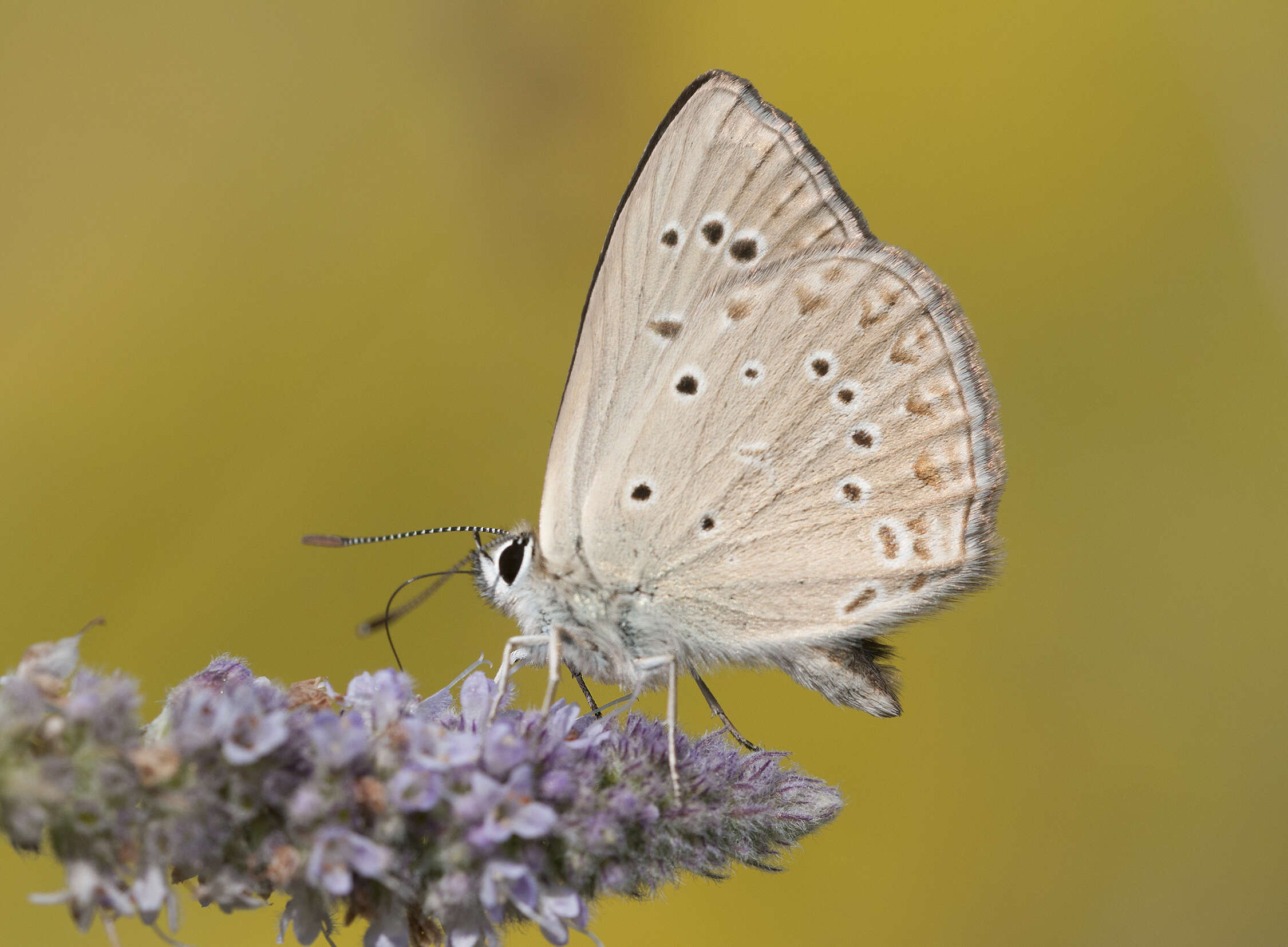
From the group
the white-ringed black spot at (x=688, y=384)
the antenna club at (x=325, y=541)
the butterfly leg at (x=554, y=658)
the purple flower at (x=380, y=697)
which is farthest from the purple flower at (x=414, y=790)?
the white-ringed black spot at (x=688, y=384)

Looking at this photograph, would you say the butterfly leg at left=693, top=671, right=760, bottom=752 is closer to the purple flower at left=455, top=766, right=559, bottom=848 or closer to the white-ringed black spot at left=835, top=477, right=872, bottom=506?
the white-ringed black spot at left=835, top=477, right=872, bottom=506

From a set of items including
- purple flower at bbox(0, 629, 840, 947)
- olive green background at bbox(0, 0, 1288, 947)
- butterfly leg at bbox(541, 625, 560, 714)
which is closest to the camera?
purple flower at bbox(0, 629, 840, 947)

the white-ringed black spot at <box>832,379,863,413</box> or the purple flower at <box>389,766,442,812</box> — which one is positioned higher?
the white-ringed black spot at <box>832,379,863,413</box>

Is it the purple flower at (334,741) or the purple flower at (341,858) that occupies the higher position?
the purple flower at (334,741)

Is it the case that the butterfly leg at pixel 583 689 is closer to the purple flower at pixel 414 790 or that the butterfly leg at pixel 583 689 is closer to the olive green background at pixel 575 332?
the purple flower at pixel 414 790

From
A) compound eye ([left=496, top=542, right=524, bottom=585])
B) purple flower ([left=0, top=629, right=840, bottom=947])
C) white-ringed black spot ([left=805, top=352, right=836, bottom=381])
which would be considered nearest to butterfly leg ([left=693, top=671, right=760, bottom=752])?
purple flower ([left=0, top=629, right=840, bottom=947])
